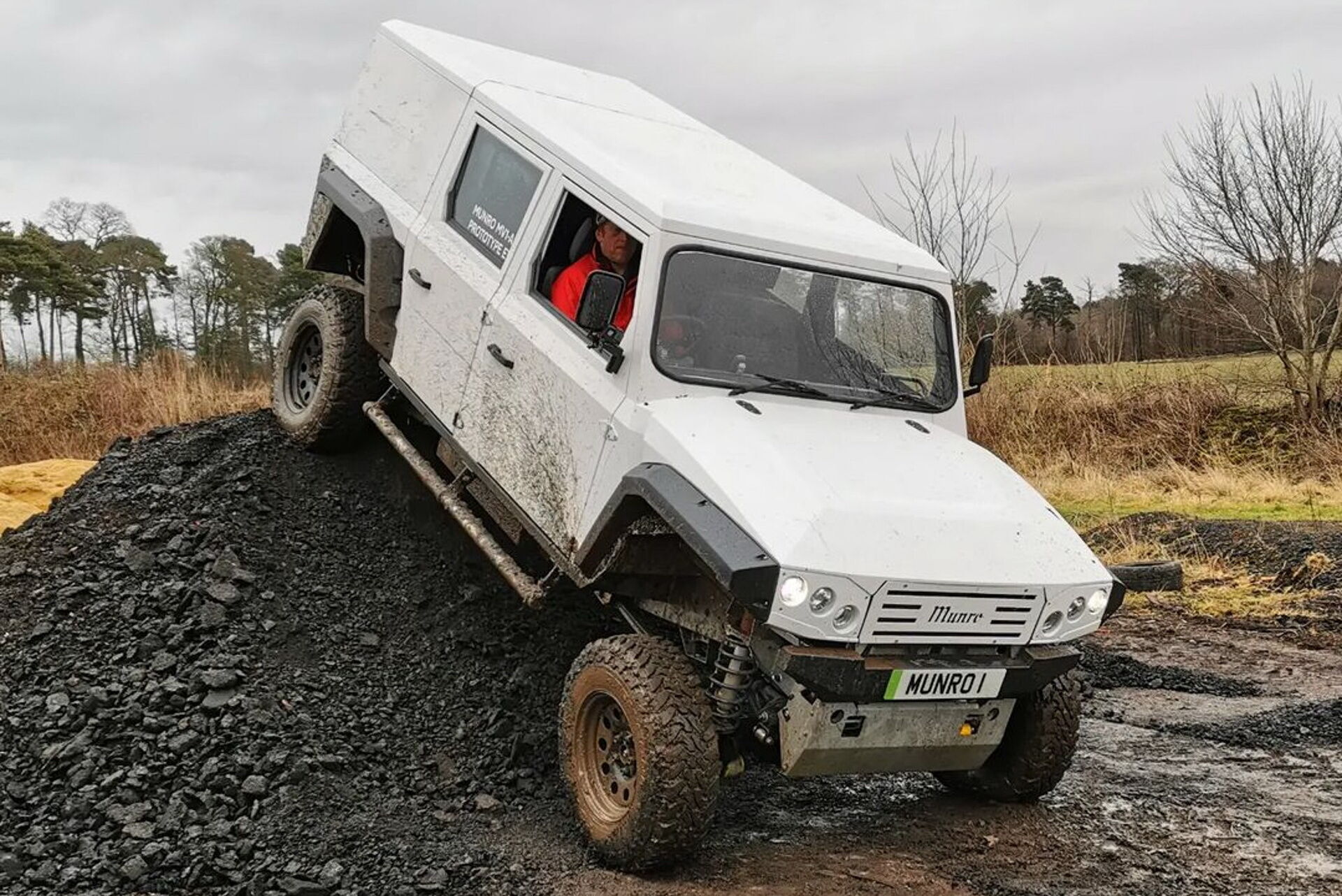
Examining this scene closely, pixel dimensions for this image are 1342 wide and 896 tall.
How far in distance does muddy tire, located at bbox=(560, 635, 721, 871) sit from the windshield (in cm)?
121

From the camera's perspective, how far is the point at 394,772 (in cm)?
524

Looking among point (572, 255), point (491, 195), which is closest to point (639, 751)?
point (572, 255)

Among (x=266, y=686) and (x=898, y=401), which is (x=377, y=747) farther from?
(x=898, y=401)

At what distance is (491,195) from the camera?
6.12 metres

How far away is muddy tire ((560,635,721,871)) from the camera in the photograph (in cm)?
432

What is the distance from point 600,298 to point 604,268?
29.5 inches

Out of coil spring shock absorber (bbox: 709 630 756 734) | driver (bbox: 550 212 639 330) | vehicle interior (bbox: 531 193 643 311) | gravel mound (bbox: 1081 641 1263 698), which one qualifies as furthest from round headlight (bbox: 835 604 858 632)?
gravel mound (bbox: 1081 641 1263 698)

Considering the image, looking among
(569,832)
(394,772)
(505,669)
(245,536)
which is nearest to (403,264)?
(245,536)

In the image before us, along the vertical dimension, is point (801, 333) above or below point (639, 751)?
above

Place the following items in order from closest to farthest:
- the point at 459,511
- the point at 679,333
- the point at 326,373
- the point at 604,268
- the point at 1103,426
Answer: the point at 679,333 → the point at 604,268 → the point at 459,511 → the point at 326,373 → the point at 1103,426

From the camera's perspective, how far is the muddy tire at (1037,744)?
511 cm

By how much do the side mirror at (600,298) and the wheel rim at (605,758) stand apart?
1.48 m

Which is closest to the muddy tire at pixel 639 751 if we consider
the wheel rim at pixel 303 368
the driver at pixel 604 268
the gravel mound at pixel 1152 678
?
the driver at pixel 604 268

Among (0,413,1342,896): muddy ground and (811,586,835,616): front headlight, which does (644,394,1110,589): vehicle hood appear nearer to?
(811,586,835,616): front headlight
